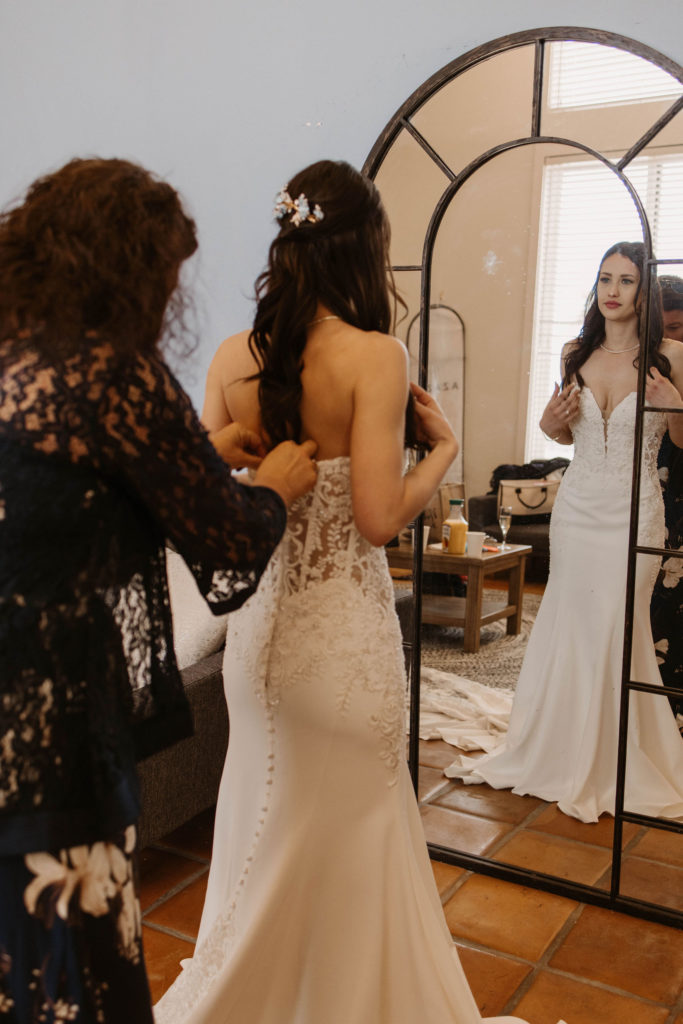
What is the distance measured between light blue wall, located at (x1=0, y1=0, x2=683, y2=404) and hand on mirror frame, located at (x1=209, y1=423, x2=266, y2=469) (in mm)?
832

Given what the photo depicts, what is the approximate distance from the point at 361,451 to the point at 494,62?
1517mm

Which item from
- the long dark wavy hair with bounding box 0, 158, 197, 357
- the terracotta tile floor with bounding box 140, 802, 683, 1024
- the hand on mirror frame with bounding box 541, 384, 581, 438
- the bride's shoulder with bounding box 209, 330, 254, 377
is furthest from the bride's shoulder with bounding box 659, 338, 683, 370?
the long dark wavy hair with bounding box 0, 158, 197, 357

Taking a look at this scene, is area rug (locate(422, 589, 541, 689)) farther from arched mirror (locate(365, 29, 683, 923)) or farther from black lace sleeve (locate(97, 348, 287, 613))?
black lace sleeve (locate(97, 348, 287, 613))

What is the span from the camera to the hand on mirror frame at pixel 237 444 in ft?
5.76

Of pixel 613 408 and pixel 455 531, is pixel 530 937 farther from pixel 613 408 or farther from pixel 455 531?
pixel 613 408

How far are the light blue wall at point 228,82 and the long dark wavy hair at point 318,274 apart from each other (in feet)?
2.86

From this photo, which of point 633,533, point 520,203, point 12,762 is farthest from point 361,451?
point 520,203

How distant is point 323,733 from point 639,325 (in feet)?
4.41

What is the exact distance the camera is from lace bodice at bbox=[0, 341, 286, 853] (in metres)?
1.17

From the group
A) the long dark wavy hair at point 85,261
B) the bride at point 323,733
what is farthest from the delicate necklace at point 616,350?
the long dark wavy hair at point 85,261

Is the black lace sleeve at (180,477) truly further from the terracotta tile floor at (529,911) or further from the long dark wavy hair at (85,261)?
the terracotta tile floor at (529,911)

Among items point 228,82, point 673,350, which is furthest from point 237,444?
point 228,82

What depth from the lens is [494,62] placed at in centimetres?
262

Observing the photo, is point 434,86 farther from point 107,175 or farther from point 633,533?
point 107,175
